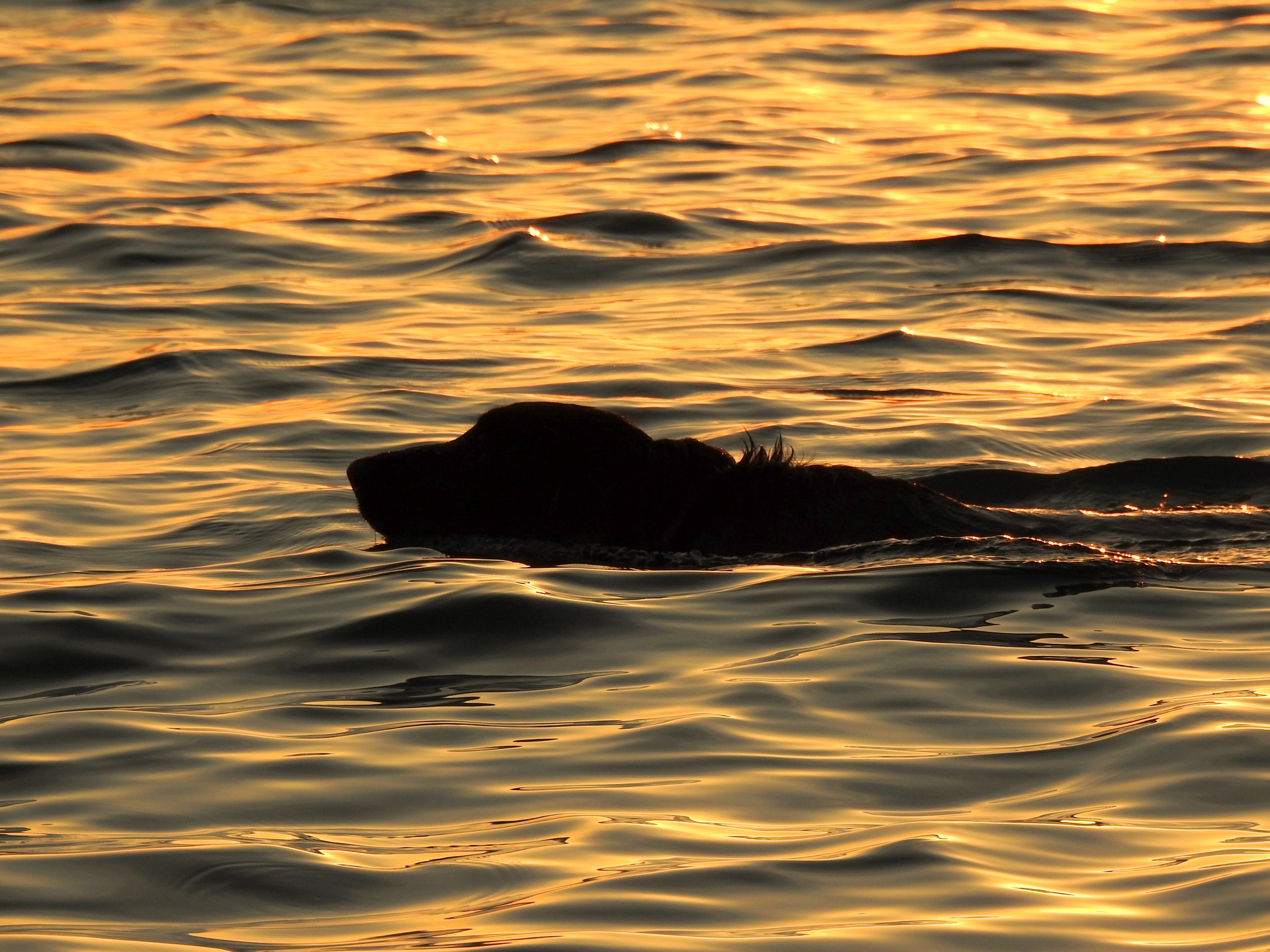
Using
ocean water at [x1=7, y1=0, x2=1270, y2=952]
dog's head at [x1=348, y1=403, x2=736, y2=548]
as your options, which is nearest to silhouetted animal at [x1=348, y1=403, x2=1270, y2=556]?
dog's head at [x1=348, y1=403, x2=736, y2=548]

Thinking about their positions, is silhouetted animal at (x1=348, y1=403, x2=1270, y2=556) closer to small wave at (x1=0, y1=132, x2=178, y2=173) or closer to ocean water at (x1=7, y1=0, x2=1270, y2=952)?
ocean water at (x1=7, y1=0, x2=1270, y2=952)

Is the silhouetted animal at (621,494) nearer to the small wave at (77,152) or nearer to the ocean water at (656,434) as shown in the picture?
the ocean water at (656,434)

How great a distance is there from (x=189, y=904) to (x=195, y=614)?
302 centimetres

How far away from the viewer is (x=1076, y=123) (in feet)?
66.4

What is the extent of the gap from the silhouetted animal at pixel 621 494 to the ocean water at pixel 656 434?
27 cm

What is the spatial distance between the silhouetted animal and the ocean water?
274mm

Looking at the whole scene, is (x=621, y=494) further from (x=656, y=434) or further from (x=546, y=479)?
(x=656, y=434)

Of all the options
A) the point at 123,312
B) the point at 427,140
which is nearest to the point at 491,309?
the point at 123,312

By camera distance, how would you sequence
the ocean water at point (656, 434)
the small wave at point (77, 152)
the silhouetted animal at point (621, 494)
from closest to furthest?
1. the ocean water at point (656, 434)
2. the silhouetted animal at point (621, 494)
3. the small wave at point (77, 152)

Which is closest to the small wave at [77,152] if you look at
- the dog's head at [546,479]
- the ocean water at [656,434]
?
the ocean water at [656,434]

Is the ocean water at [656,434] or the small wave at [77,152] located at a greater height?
the small wave at [77,152]

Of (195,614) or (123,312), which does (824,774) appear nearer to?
(195,614)

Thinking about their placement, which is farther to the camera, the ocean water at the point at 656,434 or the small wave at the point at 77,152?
the small wave at the point at 77,152

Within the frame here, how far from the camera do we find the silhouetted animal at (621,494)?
27.2ft
